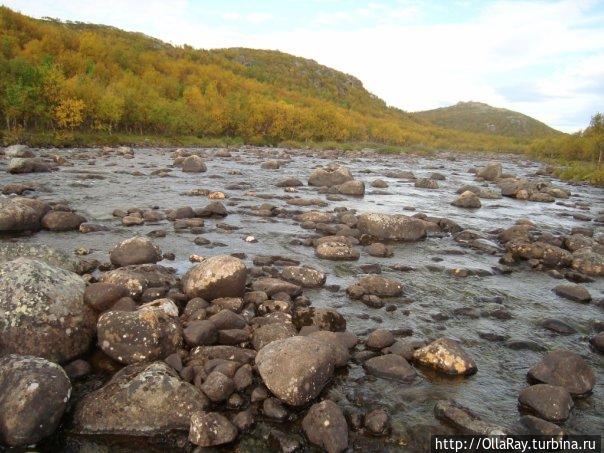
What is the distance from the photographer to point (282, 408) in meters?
6.70

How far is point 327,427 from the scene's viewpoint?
6.18 metres

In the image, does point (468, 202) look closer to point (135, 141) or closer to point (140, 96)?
point (135, 141)

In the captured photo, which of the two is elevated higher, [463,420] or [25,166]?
[463,420]

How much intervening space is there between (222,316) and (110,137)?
48.2 m

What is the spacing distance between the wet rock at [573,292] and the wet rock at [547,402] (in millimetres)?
5579

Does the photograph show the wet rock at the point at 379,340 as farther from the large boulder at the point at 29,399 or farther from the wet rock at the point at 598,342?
the large boulder at the point at 29,399

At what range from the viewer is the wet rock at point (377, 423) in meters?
6.41

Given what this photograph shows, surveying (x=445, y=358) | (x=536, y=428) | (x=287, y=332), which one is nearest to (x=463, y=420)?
(x=536, y=428)

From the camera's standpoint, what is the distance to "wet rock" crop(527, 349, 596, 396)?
757cm

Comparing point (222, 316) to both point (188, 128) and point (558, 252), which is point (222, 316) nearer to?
point (558, 252)

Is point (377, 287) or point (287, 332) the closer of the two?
point (287, 332)

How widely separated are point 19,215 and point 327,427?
1349 centimetres

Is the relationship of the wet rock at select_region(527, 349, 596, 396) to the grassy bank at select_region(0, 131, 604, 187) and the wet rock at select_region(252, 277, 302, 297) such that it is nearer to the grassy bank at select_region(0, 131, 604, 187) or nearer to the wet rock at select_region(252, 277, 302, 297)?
the wet rock at select_region(252, 277, 302, 297)

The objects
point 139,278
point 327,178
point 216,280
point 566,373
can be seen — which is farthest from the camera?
point 327,178
